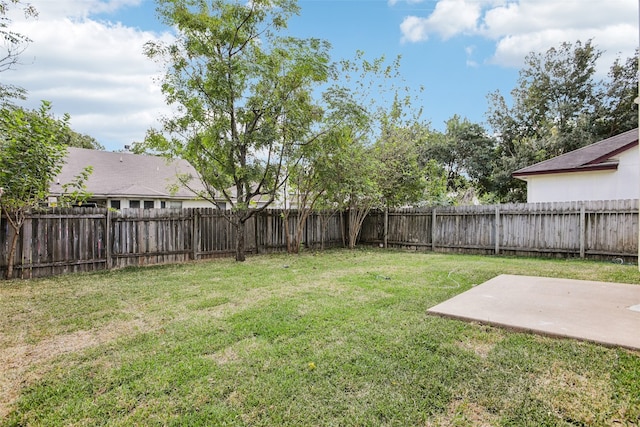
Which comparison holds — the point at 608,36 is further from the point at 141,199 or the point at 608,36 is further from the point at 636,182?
the point at 141,199

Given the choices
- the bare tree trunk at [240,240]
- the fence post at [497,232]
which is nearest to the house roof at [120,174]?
the bare tree trunk at [240,240]

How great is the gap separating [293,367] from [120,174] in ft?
59.4

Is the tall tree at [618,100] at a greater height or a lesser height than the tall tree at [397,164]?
greater

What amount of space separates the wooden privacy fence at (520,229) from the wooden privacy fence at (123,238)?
4.48m

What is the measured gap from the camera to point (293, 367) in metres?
2.68

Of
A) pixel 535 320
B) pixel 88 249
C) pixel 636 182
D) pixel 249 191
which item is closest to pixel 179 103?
pixel 249 191

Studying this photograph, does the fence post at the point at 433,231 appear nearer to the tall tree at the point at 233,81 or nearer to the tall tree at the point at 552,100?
the tall tree at the point at 233,81

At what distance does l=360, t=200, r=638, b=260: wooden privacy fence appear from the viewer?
837 centimetres

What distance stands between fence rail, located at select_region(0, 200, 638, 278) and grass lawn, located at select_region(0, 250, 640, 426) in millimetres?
2458

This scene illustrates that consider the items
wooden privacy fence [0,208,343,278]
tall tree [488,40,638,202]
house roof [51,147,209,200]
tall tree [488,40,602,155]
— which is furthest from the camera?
tall tree [488,40,602,155]

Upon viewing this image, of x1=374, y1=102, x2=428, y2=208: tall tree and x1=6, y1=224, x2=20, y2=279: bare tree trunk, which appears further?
x1=374, y1=102, x2=428, y2=208: tall tree

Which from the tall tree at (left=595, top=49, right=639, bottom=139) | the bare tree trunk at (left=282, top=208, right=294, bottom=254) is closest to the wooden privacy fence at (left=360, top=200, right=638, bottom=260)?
the bare tree trunk at (left=282, top=208, right=294, bottom=254)

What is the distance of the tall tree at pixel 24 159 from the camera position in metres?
5.88

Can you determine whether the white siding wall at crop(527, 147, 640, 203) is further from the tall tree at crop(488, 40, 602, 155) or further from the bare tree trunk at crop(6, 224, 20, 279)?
the bare tree trunk at crop(6, 224, 20, 279)
